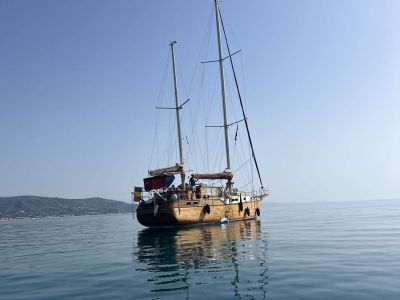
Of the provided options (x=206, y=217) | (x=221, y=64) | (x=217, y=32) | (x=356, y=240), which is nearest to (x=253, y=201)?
(x=206, y=217)

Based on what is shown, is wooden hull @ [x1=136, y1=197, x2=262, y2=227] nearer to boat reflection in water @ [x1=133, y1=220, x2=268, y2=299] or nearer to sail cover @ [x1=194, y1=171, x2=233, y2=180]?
sail cover @ [x1=194, y1=171, x2=233, y2=180]

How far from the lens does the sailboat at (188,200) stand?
132ft

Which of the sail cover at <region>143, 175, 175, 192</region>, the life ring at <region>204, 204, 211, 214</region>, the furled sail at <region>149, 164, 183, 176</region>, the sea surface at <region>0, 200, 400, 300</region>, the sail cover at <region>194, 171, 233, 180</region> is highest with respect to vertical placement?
the furled sail at <region>149, 164, 183, 176</region>

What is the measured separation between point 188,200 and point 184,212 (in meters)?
1.66

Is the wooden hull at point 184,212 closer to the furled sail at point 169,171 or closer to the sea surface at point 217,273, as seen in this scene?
the furled sail at point 169,171

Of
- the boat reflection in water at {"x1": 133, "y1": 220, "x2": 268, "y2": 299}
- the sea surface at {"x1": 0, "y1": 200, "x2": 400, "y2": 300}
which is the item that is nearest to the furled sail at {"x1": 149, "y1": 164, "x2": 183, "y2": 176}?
the boat reflection in water at {"x1": 133, "y1": 220, "x2": 268, "y2": 299}

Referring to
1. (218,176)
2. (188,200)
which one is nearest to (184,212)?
(188,200)

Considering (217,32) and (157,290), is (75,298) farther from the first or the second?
(217,32)

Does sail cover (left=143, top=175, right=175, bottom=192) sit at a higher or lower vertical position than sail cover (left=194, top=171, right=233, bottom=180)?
lower

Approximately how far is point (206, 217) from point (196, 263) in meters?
25.8

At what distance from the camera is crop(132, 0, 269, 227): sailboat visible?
132 ft

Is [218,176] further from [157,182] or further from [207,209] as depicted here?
[157,182]

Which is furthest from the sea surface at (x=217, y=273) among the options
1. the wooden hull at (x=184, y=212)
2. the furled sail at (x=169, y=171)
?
the furled sail at (x=169, y=171)

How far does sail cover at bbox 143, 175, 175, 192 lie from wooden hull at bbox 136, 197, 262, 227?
219cm
